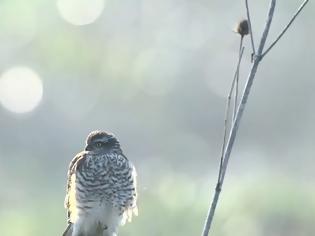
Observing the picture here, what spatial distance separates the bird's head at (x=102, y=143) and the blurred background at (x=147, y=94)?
9325mm

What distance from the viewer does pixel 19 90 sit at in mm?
28312

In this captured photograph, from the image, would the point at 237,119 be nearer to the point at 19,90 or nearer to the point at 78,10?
the point at 19,90

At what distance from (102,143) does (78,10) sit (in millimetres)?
27406

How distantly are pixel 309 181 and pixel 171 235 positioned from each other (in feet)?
12.6

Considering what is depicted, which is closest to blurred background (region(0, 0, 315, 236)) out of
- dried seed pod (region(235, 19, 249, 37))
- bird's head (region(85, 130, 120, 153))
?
bird's head (region(85, 130, 120, 153))

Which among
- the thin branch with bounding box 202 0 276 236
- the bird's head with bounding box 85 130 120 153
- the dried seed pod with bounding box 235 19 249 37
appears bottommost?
the thin branch with bounding box 202 0 276 236

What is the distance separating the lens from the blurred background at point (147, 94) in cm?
2184

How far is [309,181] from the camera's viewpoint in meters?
18.0

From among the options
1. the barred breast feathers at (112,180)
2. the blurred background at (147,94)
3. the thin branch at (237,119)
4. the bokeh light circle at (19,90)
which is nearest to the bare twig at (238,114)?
the thin branch at (237,119)

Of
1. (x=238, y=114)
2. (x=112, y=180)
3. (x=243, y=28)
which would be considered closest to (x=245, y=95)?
(x=238, y=114)

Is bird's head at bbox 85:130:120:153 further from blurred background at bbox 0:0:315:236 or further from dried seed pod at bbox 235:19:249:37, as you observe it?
blurred background at bbox 0:0:315:236

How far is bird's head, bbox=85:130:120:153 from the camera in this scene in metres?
6.80

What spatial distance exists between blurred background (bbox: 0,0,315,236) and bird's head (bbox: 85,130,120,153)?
9.32 meters

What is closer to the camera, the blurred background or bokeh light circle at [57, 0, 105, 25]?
the blurred background
